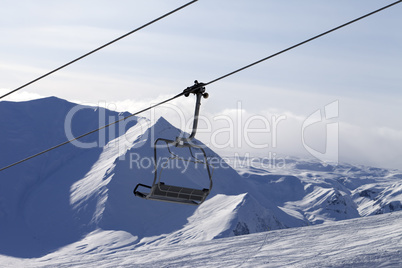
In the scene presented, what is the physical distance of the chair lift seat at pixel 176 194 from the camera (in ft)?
29.7

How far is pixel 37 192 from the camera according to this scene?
102m

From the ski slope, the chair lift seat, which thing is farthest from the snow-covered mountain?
the chair lift seat

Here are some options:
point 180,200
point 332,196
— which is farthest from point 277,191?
point 180,200

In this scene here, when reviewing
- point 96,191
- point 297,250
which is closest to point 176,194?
point 297,250

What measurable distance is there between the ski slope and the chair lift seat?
43.5 feet

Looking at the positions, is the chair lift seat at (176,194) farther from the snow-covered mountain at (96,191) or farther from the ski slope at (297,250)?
the snow-covered mountain at (96,191)

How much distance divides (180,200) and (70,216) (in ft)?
289

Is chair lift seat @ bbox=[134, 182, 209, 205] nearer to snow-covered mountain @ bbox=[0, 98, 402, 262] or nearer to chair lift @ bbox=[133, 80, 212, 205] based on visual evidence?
chair lift @ bbox=[133, 80, 212, 205]

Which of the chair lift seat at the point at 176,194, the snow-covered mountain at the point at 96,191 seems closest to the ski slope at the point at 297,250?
the chair lift seat at the point at 176,194

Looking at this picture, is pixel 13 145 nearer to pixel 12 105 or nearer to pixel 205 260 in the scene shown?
pixel 12 105

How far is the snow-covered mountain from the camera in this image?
85250mm

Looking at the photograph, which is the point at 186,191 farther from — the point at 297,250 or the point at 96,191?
the point at 96,191

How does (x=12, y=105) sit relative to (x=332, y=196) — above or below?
above

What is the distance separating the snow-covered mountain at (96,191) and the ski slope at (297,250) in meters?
39.2
